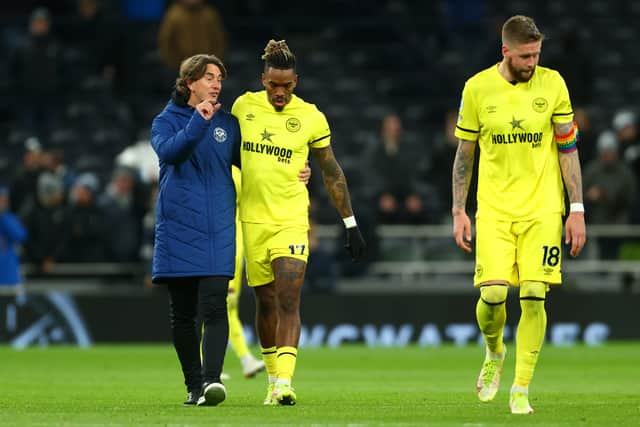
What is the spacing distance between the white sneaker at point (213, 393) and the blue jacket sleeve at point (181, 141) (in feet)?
4.90

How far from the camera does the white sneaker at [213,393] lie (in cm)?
1073

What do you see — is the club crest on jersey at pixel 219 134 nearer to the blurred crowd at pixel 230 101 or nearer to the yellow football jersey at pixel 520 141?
the yellow football jersey at pixel 520 141

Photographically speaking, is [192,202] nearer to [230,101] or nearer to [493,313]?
[493,313]

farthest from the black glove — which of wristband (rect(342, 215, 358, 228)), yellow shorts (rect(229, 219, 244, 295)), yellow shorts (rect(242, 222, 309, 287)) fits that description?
yellow shorts (rect(229, 219, 244, 295))

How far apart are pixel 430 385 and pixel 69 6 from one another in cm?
1672

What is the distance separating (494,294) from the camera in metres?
10.9

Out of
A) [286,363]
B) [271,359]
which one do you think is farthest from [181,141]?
[271,359]

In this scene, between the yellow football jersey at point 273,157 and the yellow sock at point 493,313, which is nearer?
the yellow sock at point 493,313

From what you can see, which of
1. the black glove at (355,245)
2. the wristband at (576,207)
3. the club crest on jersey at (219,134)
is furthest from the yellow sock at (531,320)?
the club crest on jersey at (219,134)

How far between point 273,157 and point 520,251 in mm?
1838

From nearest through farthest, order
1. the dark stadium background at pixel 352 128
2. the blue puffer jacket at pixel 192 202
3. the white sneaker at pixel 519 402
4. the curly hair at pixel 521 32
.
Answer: the white sneaker at pixel 519 402, the curly hair at pixel 521 32, the blue puffer jacket at pixel 192 202, the dark stadium background at pixel 352 128

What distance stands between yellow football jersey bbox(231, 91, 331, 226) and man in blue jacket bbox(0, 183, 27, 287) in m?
11.3

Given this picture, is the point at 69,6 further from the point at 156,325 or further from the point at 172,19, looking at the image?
the point at 156,325

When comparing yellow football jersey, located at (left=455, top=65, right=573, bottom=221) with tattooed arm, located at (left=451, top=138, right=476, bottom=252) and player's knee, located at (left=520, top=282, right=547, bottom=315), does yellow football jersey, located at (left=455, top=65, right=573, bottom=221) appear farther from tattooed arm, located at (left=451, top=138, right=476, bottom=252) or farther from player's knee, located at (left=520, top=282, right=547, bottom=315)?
player's knee, located at (left=520, top=282, right=547, bottom=315)
